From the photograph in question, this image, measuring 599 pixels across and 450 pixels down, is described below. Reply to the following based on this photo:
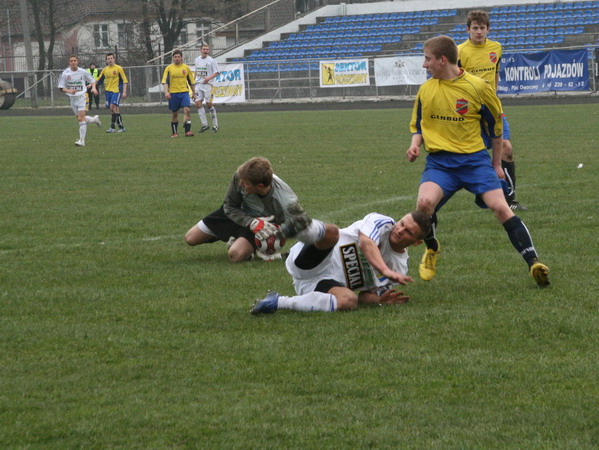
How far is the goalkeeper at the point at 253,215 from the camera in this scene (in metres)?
6.09

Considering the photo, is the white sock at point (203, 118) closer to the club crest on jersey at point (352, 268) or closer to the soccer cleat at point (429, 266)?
the soccer cleat at point (429, 266)

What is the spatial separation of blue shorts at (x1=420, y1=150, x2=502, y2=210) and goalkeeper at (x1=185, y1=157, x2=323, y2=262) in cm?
111

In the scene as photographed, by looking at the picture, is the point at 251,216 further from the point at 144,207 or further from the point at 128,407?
the point at 144,207

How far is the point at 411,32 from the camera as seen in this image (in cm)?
4541

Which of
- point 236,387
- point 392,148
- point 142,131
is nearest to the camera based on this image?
point 236,387

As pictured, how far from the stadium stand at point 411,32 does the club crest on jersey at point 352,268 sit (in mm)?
35313

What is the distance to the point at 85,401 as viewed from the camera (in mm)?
4781

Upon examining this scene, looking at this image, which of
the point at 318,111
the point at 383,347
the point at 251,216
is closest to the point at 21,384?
the point at 383,347

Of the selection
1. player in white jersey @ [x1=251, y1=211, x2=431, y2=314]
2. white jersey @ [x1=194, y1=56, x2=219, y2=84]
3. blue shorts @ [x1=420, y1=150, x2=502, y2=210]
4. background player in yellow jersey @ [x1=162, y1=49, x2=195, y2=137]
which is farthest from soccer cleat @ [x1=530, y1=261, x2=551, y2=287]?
white jersey @ [x1=194, y1=56, x2=219, y2=84]

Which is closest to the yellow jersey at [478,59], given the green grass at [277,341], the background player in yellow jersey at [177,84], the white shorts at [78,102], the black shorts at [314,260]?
the green grass at [277,341]

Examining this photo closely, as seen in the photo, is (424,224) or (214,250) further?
(214,250)

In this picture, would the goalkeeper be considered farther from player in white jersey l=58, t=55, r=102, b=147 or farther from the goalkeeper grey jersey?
player in white jersey l=58, t=55, r=102, b=147

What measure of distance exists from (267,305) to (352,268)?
64 cm

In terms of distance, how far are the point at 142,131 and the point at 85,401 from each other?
22461 millimetres
